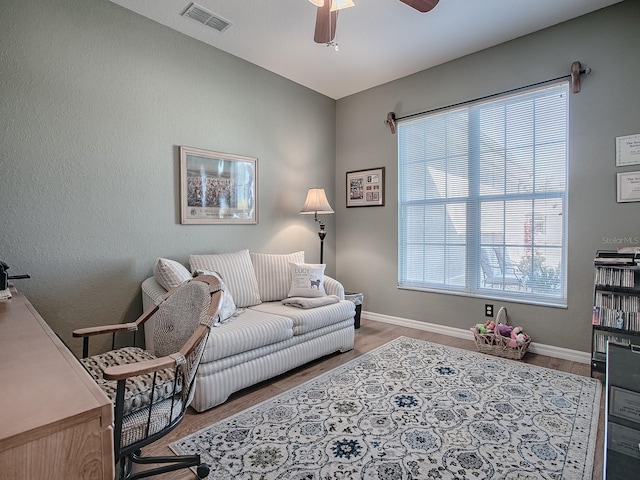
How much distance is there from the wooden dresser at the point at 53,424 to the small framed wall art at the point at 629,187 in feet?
11.4

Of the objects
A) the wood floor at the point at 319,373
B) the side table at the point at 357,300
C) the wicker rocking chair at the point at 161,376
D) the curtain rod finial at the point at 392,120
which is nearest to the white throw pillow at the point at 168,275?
the wicker rocking chair at the point at 161,376

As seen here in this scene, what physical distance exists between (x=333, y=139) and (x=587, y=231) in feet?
9.69

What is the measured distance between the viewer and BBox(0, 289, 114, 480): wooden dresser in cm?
68

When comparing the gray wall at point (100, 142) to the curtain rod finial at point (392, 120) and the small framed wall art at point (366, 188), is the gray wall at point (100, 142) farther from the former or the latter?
the curtain rod finial at point (392, 120)

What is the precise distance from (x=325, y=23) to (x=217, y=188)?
1743 millimetres


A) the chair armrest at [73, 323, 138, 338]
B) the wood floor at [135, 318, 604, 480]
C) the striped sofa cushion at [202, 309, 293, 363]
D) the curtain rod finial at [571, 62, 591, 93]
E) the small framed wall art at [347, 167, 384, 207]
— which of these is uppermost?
the curtain rod finial at [571, 62, 591, 93]

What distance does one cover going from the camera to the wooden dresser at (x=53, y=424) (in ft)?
2.22

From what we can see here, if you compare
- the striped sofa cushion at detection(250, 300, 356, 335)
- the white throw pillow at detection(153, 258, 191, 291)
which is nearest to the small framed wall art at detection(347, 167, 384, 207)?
the striped sofa cushion at detection(250, 300, 356, 335)

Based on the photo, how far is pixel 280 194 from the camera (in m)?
3.99

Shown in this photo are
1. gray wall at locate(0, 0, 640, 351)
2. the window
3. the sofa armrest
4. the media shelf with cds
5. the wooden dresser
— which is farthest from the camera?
the sofa armrest

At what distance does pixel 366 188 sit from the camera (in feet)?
14.3

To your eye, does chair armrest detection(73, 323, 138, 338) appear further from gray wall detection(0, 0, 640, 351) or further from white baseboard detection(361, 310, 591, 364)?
white baseboard detection(361, 310, 591, 364)

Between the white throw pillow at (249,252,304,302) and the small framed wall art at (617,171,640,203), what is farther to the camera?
the white throw pillow at (249,252,304,302)

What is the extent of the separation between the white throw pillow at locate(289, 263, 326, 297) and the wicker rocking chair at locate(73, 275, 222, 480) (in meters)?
1.59
